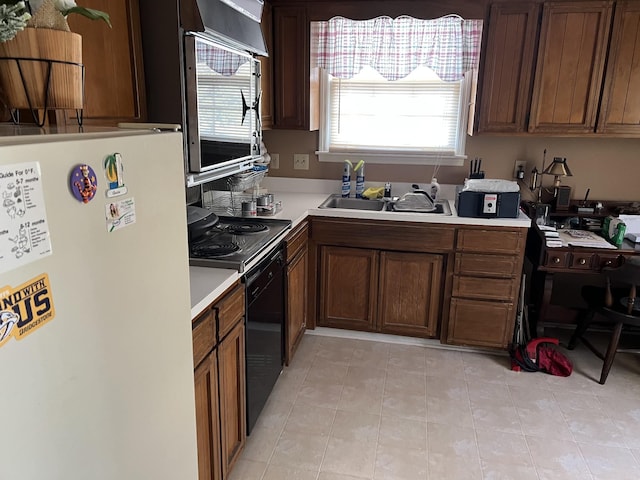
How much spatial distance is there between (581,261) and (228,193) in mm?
2052

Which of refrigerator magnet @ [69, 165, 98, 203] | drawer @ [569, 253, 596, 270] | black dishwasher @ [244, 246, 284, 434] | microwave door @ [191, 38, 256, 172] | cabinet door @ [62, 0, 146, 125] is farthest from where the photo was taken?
drawer @ [569, 253, 596, 270]

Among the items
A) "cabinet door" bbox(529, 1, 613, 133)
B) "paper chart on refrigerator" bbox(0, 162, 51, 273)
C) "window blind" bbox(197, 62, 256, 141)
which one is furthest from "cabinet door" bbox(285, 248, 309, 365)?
"paper chart on refrigerator" bbox(0, 162, 51, 273)

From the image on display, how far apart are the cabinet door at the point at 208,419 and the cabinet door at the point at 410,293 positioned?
1520mm

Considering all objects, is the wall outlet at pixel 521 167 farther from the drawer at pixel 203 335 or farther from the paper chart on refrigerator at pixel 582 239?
the drawer at pixel 203 335

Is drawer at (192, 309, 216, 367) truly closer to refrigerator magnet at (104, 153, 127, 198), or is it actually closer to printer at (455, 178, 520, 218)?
refrigerator magnet at (104, 153, 127, 198)

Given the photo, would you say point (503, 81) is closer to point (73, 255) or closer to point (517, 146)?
point (517, 146)

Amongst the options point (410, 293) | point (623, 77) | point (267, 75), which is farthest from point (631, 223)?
point (267, 75)

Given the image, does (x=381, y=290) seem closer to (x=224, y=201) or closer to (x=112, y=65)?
(x=224, y=201)

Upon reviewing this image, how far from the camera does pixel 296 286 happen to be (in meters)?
2.62

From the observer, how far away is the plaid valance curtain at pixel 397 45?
2.86 metres

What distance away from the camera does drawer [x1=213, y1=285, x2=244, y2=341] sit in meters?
1.55

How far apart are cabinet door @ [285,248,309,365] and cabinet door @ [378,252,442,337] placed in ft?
1.54

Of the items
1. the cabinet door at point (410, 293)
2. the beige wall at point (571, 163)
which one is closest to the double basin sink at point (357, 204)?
the beige wall at point (571, 163)

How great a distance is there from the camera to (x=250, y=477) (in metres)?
1.88
